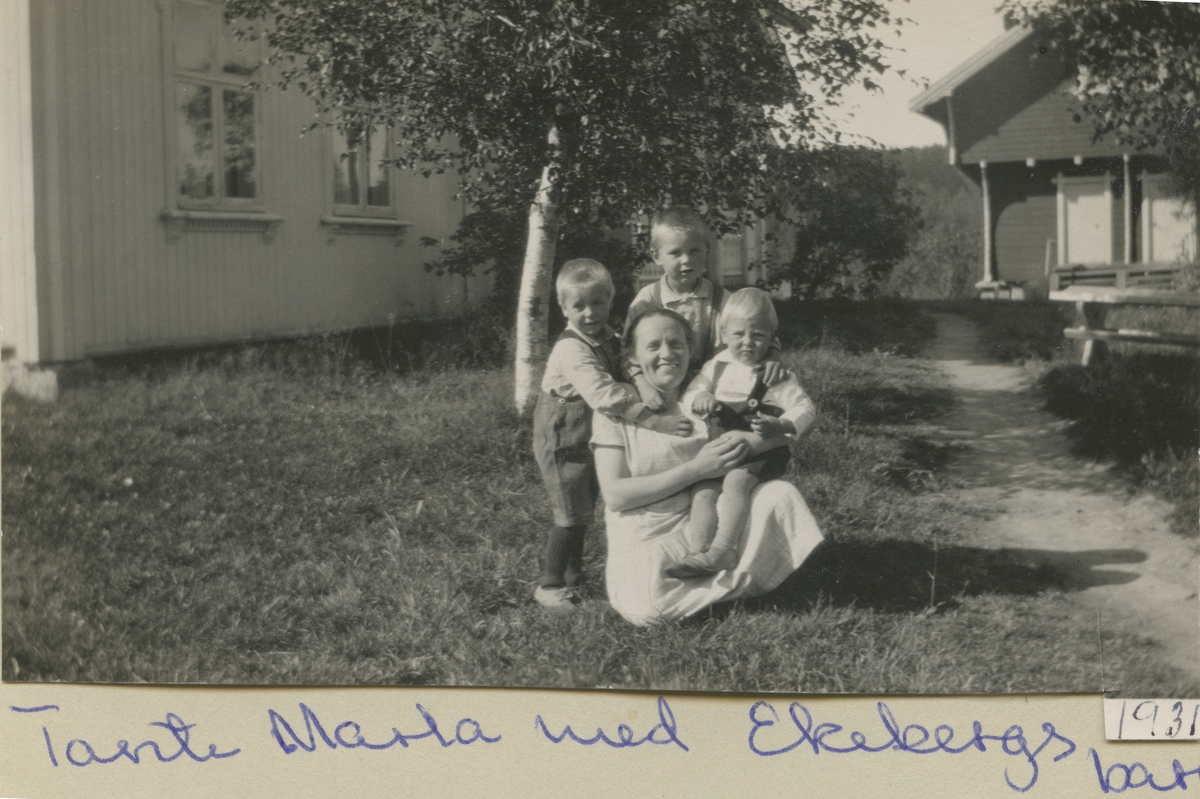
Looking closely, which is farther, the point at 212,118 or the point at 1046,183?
the point at 212,118

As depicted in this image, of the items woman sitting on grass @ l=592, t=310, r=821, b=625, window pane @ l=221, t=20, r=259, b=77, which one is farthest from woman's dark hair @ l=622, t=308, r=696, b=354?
window pane @ l=221, t=20, r=259, b=77

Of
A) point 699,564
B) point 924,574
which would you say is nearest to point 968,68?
point 924,574

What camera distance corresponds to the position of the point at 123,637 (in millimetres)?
2051

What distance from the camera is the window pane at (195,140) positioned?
2.83m

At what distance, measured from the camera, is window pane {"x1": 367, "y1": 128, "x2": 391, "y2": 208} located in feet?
9.06

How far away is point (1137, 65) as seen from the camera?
2.29 m

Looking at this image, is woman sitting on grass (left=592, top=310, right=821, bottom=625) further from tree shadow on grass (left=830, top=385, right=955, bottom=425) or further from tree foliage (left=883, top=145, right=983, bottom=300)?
tree foliage (left=883, top=145, right=983, bottom=300)

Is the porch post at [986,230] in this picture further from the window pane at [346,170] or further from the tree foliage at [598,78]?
the window pane at [346,170]

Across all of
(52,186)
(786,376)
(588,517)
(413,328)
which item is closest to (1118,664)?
(786,376)

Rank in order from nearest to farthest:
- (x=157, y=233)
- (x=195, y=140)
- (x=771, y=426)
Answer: (x=771, y=426), (x=157, y=233), (x=195, y=140)

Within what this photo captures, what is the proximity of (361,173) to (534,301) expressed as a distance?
90 cm

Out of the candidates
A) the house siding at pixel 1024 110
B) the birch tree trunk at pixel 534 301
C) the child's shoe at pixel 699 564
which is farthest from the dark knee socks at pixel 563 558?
the house siding at pixel 1024 110

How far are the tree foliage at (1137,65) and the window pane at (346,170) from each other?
76.0 inches

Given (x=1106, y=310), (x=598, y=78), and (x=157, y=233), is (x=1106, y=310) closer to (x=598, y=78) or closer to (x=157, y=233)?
(x=598, y=78)
